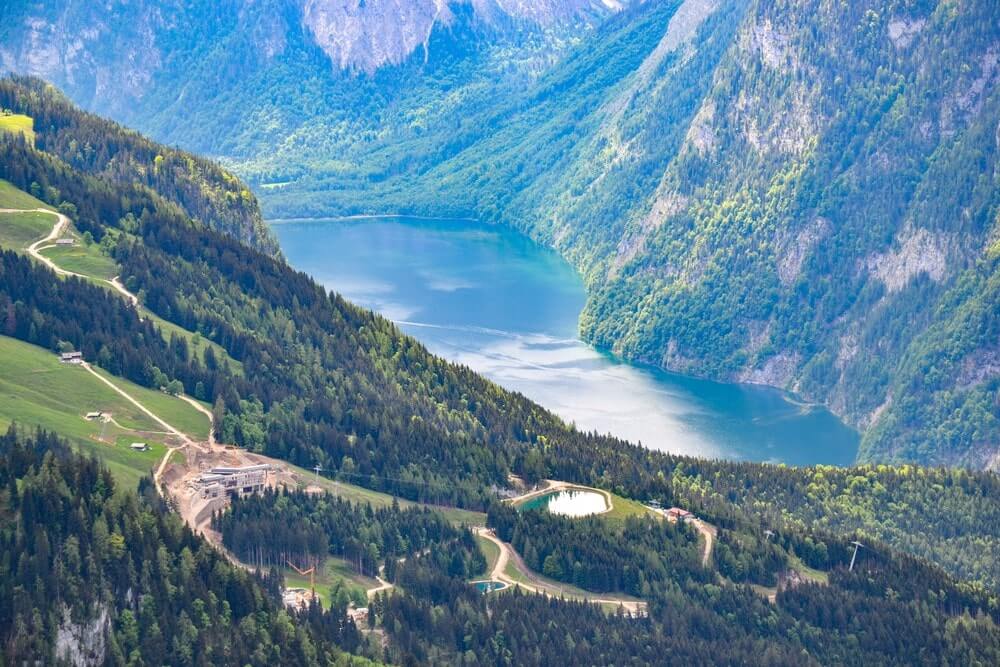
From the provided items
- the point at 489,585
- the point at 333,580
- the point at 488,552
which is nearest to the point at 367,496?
the point at 488,552

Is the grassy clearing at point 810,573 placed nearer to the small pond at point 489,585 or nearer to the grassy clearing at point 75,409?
the small pond at point 489,585

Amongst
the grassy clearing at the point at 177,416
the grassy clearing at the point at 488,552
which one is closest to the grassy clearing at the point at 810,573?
the grassy clearing at the point at 488,552

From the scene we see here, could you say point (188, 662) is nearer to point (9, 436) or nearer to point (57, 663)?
point (57, 663)

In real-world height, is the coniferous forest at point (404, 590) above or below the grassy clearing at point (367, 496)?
below

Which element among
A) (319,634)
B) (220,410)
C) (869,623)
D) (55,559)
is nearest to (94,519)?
(55,559)

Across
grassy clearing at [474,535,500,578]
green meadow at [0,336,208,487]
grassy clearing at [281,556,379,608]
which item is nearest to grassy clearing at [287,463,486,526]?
grassy clearing at [474,535,500,578]

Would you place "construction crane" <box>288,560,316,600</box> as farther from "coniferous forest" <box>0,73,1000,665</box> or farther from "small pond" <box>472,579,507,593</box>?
"small pond" <box>472,579,507,593</box>

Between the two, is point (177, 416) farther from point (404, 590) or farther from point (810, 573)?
point (810, 573)
